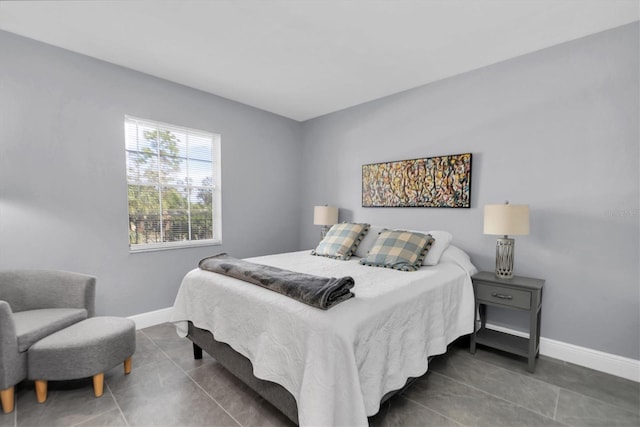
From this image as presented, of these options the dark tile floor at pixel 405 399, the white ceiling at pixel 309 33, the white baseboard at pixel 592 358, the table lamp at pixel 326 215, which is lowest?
the dark tile floor at pixel 405 399

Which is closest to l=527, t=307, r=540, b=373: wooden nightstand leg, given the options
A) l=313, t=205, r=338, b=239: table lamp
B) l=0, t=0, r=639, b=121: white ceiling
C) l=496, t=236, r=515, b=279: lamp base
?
l=496, t=236, r=515, b=279: lamp base

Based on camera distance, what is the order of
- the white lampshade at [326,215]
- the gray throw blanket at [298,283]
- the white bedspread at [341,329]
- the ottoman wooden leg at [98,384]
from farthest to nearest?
the white lampshade at [326,215] → the ottoman wooden leg at [98,384] → the gray throw blanket at [298,283] → the white bedspread at [341,329]

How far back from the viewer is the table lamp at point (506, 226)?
7.48 ft

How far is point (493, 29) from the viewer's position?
2.22 meters

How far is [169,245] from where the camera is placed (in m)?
3.25

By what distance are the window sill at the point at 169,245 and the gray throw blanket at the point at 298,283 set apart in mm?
1338

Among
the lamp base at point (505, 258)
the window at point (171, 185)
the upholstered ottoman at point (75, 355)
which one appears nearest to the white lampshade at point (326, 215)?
the window at point (171, 185)

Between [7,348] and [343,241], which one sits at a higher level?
[343,241]

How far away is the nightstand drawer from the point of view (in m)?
2.26

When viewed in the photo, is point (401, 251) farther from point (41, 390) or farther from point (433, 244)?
point (41, 390)

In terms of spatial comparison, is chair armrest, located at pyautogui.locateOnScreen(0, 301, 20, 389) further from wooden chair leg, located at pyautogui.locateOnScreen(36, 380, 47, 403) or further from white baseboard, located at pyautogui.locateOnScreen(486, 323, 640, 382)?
white baseboard, located at pyautogui.locateOnScreen(486, 323, 640, 382)

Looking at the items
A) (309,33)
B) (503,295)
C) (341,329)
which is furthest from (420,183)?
(341,329)

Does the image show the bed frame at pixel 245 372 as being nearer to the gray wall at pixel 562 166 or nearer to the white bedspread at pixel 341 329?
the white bedspread at pixel 341 329

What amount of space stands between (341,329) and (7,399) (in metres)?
2.12
